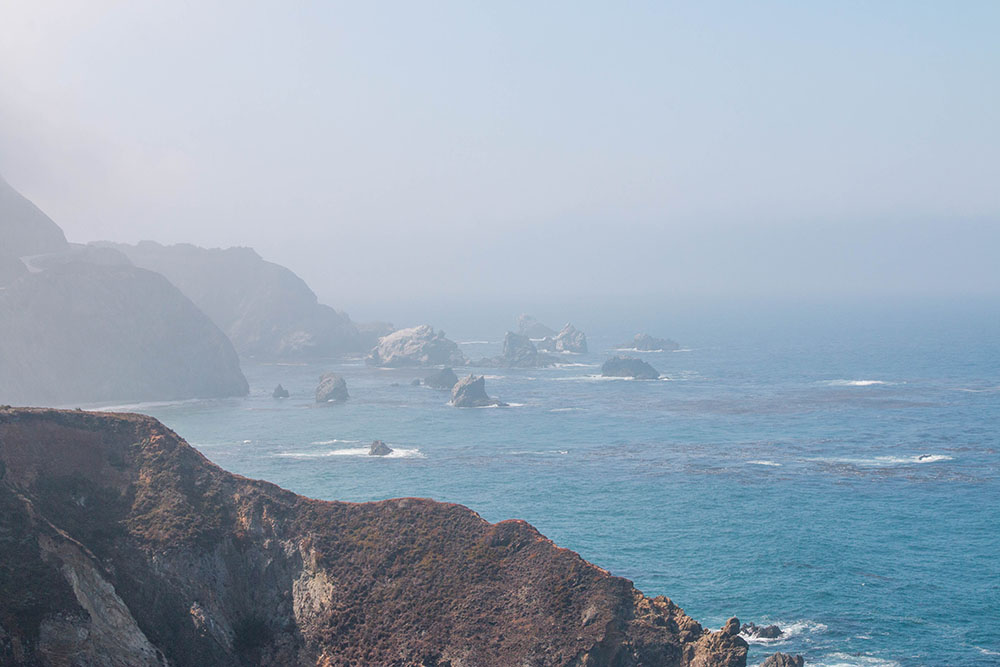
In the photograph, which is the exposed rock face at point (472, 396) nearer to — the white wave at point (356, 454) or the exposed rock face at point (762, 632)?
the white wave at point (356, 454)

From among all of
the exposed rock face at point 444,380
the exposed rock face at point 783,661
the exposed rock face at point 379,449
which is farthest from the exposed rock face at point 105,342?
the exposed rock face at point 783,661

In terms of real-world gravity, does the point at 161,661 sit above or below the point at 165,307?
below

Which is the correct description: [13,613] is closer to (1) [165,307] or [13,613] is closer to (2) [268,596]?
(2) [268,596]

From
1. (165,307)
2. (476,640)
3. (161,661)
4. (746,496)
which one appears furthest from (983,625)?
(165,307)

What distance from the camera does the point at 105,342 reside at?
161 metres

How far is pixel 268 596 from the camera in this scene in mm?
39031

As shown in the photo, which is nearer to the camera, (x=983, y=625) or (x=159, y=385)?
(x=983, y=625)

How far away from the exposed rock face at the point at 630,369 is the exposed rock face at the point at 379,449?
260 feet

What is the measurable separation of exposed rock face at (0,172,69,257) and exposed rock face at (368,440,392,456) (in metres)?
108

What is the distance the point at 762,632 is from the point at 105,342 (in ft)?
464

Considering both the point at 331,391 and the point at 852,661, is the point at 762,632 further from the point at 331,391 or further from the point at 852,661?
the point at 331,391

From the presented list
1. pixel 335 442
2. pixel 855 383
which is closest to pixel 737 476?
pixel 335 442

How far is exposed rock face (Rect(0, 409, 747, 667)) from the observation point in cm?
3469

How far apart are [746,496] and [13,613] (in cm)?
7054
